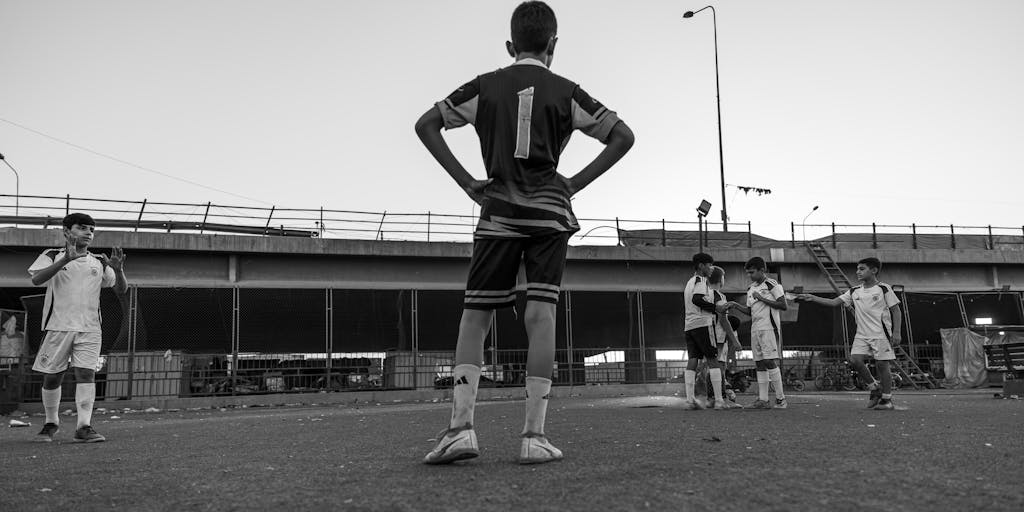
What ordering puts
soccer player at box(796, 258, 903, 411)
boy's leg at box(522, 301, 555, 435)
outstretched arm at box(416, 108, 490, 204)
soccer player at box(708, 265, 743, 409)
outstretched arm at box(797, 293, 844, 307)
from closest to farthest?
boy's leg at box(522, 301, 555, 435)
outstretched arm at box(416, 108, 490, 204)
soccer player at box(796, 258, 903, 411)
outstretched arm at box(797, 293, 844, 307)
soccer player at box(708, 265, 743, 409)

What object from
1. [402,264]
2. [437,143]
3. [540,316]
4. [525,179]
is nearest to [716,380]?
[540,316]

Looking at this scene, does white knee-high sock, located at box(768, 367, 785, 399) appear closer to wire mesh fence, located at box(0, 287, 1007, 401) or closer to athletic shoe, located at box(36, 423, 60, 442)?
wire mesh fence, located at box(0, 287, 1007, 401)

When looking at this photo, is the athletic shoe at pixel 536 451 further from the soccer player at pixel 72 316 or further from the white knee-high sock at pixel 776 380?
the white knee-high sock at pixel 776 380

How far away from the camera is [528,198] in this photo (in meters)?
3.77

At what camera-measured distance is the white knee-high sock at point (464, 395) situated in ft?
11.7

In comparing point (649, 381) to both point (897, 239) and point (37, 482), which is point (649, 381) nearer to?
point (897, 239)

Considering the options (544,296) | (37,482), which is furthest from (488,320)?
(37,482)

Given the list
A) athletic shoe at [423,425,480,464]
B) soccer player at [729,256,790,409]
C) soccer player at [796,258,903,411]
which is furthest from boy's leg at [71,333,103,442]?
soccer player at [796,258,903,411]

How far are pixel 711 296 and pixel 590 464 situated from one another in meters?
7.50

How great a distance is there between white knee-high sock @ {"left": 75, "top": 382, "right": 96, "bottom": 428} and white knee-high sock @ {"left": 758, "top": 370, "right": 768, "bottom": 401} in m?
8.00

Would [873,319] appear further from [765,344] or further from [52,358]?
[52,358]

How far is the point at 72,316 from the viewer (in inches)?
275

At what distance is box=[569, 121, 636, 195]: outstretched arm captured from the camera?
392 centimetres

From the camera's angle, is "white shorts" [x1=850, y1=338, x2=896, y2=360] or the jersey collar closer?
the jersey collar
